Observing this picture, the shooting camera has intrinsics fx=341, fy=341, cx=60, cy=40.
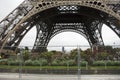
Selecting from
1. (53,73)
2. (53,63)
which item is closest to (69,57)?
(53,63)

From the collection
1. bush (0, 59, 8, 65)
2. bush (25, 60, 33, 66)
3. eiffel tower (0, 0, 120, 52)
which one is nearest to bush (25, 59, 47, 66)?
bush (25, 60, 33, 66)

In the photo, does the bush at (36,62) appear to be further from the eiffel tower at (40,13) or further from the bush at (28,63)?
→ the eiffel tower at (40,13)

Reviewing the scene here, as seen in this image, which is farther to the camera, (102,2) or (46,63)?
(102,2)

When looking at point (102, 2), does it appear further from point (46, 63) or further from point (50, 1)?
point (46, 63)

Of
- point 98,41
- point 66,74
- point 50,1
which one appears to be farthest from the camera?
point 98,41

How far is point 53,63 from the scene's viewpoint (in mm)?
32062

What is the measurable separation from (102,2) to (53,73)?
60.0 ft

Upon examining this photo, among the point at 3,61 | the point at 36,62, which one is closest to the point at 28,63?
the point at 36,62

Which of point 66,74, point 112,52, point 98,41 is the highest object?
point 98,41

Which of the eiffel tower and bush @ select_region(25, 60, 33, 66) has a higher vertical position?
the eiffel tower

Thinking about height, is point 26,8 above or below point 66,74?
above

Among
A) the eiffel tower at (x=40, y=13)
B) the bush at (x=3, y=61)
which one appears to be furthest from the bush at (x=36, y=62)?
the eiffel tower at (x=40, y=13)

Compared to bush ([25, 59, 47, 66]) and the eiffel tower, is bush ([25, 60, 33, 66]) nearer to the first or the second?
bush ([25, 59, 47, 66])

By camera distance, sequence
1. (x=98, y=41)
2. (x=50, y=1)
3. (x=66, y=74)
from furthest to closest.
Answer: (x=98, y=41) < (x=50, y=1) < (x=66, y=74)
